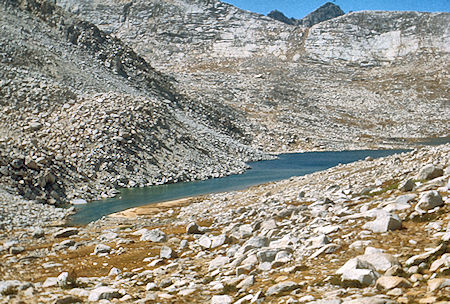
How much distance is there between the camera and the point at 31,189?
29484 millimetres

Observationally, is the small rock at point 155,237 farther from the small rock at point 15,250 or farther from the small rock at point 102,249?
the small rock at point 15,250

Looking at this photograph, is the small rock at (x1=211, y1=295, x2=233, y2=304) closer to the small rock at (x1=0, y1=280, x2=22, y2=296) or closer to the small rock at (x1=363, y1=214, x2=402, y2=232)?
the small rock at (x1=363, y1=214, x2=402, y2=232)

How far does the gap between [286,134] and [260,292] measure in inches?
3677

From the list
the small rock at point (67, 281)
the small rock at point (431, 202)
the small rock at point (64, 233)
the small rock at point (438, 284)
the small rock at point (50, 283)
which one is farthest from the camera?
the small rock at point (64, 233)

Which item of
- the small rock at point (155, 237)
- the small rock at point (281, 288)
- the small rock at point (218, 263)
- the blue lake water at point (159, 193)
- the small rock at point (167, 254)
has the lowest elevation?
the blue lake water at point (159, 193)

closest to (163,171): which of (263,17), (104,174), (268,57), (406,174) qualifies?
(104,174)

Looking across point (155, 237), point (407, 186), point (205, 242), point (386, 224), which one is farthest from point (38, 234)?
point (407, 186)

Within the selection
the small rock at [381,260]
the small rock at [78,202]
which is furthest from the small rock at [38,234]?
the small rock at [381,260]

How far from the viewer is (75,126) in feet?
143

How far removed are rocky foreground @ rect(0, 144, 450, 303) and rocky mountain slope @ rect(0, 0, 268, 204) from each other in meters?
18.6

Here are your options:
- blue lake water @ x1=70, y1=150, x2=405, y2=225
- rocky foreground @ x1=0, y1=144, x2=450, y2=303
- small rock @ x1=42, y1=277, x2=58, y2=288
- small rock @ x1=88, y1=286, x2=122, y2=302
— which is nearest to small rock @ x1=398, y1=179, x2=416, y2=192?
rocky foreground @ x1=0, y1=144, x2=450, y2=303

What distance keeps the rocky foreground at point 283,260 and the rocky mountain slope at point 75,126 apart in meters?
18.6

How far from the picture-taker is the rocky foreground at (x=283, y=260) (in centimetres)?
619

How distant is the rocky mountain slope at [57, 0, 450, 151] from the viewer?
112 metres
